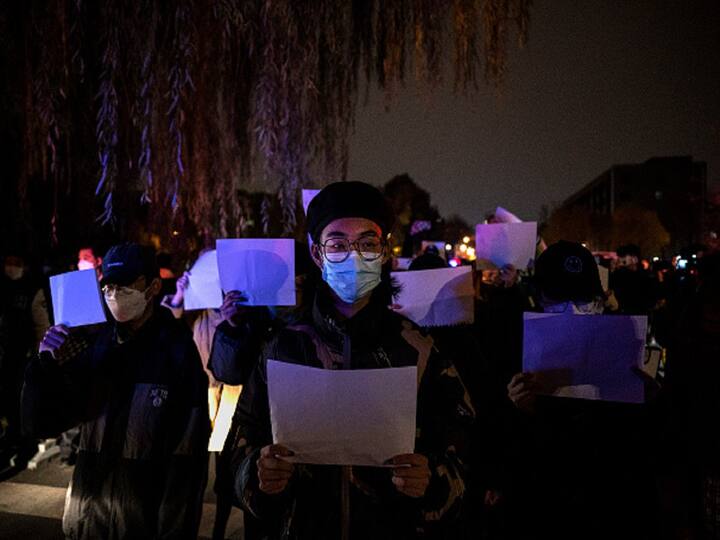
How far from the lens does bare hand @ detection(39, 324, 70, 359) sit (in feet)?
8.20

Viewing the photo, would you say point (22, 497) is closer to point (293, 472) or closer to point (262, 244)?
point (262, 244)

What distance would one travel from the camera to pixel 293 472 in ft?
5.80

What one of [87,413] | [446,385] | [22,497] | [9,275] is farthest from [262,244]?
[9,275]

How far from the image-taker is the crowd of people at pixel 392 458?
5.91 feet

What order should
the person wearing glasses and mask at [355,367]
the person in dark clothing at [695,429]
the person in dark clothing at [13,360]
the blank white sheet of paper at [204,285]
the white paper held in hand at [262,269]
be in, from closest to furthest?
the person wearing glasses and mask at [355,367]
the person in dark clothing at [695,429]
the white paper held in hand at [262,269]
the blank white sheet of paper at [204,285]
the person in dark clothing at [13,360]

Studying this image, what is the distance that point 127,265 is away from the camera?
2.77 metres

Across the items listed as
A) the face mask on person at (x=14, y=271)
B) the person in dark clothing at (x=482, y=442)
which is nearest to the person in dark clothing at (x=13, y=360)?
Answer: the face mask on person at (x=14, y=271)

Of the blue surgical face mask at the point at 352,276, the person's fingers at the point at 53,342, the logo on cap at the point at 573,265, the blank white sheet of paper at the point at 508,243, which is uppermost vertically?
the blank white sheet of paper at the point at 508,243

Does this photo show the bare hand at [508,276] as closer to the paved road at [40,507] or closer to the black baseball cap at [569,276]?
the black baseball cap at [569,276]

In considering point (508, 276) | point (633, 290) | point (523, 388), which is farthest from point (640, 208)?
point (523, 388)

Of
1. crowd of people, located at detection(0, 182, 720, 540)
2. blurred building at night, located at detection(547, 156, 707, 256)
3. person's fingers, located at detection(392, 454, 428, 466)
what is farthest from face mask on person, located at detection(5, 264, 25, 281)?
blurred building at night, located at detection(547, 156, 707, 256)

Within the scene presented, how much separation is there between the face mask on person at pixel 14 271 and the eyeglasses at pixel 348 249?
5.82 m

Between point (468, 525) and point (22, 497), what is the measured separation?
158 inches

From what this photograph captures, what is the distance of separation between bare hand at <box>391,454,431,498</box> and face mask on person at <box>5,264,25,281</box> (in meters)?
6.20
